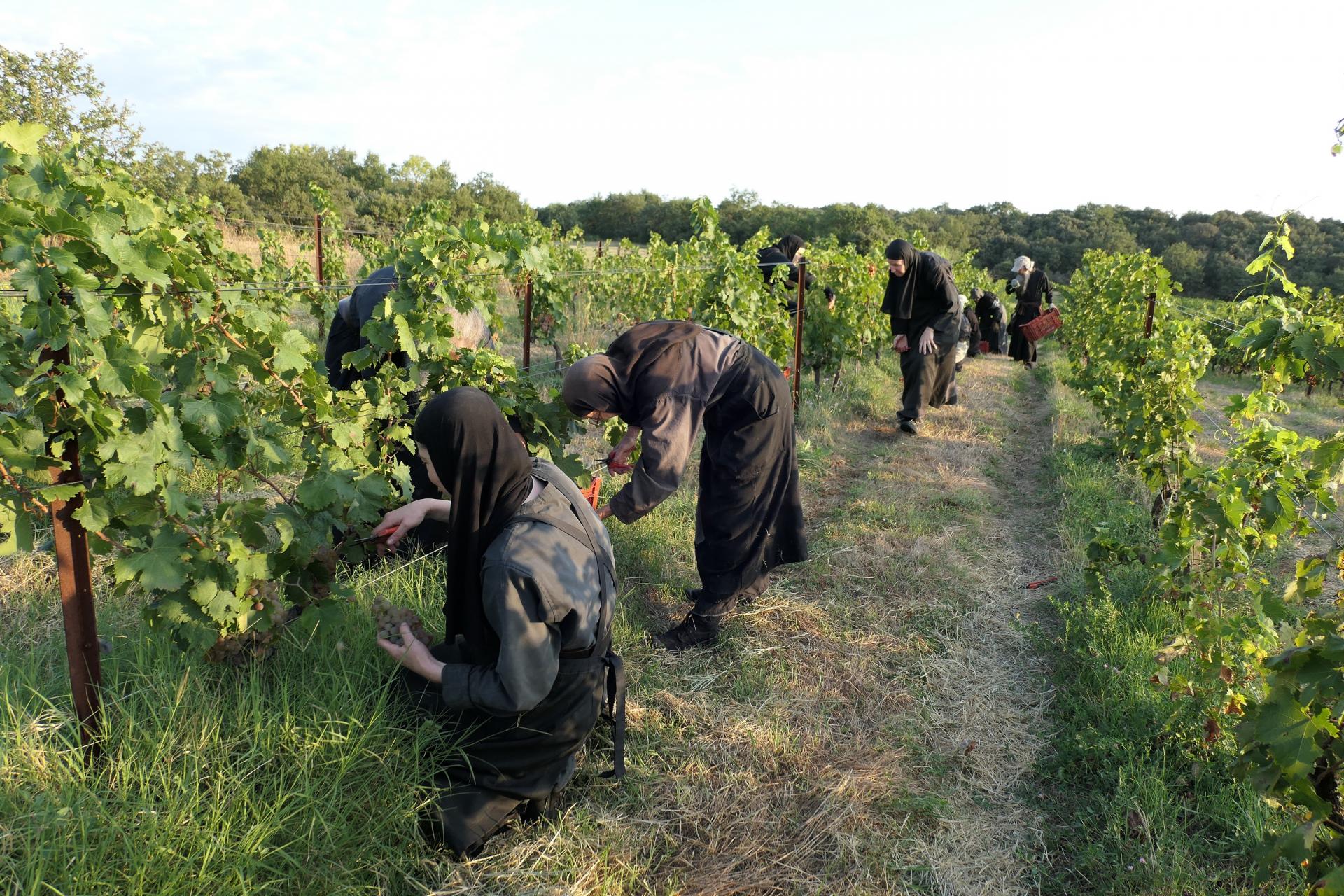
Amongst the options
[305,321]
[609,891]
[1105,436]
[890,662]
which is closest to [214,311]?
[609,891]

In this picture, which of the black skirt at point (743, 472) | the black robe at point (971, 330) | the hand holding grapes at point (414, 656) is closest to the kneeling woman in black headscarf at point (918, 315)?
the black robe at point (971, 330)

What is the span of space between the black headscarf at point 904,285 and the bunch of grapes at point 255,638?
5875 mm

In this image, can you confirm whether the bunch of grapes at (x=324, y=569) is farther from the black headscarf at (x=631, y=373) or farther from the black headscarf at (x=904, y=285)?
the black headscarf at (x=904, y=285)

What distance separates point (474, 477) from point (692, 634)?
173 centimetres

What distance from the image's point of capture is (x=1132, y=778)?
268 cm

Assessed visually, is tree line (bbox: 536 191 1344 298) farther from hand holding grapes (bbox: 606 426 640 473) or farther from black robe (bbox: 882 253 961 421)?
hand holding grapes (bbox: 606 426 640 473)

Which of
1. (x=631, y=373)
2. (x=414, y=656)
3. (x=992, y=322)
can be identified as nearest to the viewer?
(x=414, y=656)

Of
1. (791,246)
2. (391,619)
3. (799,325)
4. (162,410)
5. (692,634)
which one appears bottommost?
(692,634)

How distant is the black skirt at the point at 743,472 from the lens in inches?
137

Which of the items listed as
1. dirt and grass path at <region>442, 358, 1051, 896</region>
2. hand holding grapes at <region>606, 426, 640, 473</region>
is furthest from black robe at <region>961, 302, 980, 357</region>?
hand holding grapes at <region>606, 426, 640, 473</region>

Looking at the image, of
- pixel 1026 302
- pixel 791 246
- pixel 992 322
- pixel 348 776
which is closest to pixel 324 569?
pixel 348 776

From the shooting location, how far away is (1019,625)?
390 cm

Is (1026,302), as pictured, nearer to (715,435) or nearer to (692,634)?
(715,435)

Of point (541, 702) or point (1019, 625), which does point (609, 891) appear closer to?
point (541, 702)
